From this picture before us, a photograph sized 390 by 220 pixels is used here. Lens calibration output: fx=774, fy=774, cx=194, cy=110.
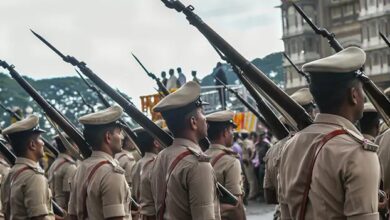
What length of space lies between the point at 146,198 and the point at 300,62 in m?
36.9

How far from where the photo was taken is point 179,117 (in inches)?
214

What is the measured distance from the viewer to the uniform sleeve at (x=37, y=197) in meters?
6.58

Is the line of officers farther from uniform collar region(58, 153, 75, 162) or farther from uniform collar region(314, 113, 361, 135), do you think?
uniform collar region(58, 153, 75, 162)

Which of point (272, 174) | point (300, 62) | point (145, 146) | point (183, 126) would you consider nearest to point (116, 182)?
point (183, 126)

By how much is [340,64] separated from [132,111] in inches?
135

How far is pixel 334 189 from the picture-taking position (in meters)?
3.57

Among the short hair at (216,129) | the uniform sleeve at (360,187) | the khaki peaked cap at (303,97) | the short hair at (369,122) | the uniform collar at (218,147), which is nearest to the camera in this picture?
the uniform sleeve at (360,187)

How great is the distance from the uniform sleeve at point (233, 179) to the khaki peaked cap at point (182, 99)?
2295 mm

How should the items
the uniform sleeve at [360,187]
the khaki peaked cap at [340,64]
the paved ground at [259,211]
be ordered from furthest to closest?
the paved ground at [259,211] → the khaki peaked cap at [340,64] → the uniform sleeve at [360,187]

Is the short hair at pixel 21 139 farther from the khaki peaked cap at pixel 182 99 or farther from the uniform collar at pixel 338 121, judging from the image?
the uniform collar at pixel 338 121

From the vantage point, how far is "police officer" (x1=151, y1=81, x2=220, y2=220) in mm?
4996

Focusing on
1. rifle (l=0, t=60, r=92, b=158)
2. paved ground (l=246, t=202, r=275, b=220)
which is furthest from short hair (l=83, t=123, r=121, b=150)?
paved ground (l=246, t=202, r=275, b=220)

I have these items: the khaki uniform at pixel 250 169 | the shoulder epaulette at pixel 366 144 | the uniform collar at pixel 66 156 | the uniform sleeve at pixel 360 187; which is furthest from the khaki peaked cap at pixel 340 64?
the khaki uniform at pixel 250 169

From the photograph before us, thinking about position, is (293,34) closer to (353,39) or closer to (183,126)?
(353,39)
